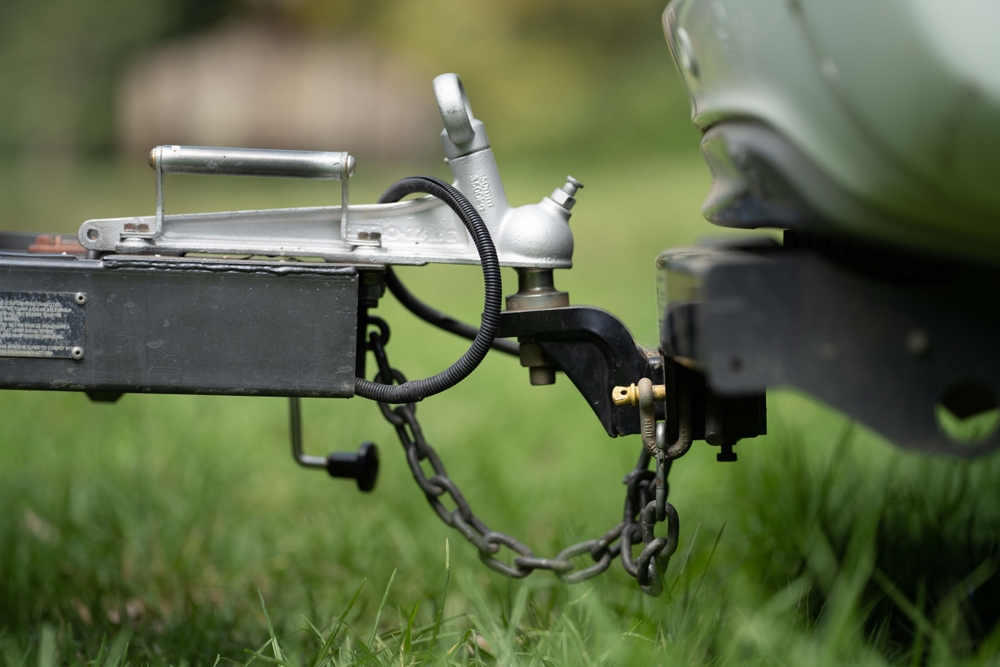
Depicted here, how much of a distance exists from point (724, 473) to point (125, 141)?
14520mm

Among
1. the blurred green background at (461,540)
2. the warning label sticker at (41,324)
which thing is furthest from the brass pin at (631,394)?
the warning label sticker at (41,324)

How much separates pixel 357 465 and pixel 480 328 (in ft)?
1.54

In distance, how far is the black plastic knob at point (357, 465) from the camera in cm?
153

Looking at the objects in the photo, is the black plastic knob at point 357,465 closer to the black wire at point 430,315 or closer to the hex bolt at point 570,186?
the black wire at point 430,315

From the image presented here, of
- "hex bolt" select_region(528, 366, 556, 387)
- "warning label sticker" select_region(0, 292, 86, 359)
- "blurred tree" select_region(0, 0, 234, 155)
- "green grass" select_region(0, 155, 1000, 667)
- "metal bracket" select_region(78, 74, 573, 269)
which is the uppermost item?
"blurred tree" select_region(0, 0, 234, 155)

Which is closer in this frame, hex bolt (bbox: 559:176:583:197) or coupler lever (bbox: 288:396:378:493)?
hex bolt (bbox: 559:176:583:197)

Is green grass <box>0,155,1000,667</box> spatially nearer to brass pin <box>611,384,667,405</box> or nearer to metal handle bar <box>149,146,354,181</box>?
brass pin <box>611,384,667,405</box>

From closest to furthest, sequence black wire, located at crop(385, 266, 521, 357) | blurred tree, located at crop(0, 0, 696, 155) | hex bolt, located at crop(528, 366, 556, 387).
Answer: hex bolt, located at crop(528, 366, 556, 387) < black wire, located at crop(385, 266, 521, 357) < blurred tree, located at crop(0, 0, 696, 155)

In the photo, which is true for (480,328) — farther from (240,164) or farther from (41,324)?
(41,324)

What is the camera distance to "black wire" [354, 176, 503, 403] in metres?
1.15

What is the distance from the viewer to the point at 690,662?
48.4 inches

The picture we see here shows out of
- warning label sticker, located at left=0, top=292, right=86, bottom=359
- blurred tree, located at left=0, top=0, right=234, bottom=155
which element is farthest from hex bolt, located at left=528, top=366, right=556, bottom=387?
blurred tree, located at left=0, top=0, right=234, bottom=155

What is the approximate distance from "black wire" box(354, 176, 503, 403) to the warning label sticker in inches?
14.4

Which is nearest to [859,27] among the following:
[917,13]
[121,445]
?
[917,13]
